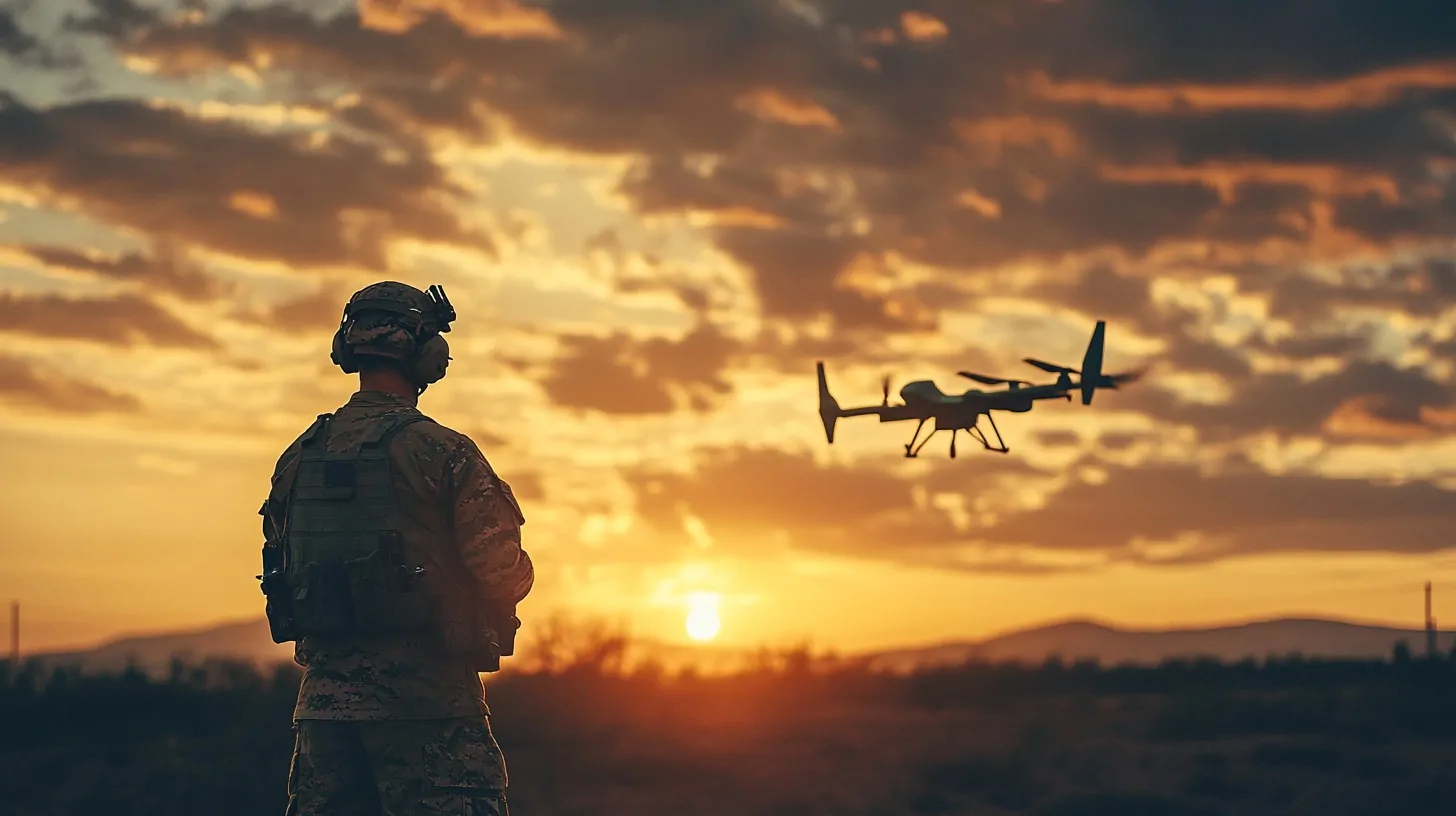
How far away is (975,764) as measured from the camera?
26906 mm

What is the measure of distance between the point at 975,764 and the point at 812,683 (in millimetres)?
14333

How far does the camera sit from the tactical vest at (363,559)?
773 cm

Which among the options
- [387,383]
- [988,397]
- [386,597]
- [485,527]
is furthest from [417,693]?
[988,397]

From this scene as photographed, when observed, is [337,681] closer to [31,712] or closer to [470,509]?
[470,509]

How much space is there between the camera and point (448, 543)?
7.90 meters

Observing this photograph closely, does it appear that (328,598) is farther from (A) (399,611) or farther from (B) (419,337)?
(B) (419,337)

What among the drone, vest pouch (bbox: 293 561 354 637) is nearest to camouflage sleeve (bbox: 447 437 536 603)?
vest pouch (bbox: 293 561 354 637)

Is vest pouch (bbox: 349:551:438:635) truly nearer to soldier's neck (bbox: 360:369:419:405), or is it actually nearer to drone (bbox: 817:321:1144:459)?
soldier's neck (bbox: 360:369:419:405)

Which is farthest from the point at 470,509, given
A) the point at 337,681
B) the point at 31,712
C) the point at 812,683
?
the point at 812,683

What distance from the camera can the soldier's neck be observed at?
820 cm

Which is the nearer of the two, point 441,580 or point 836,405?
point 441,580

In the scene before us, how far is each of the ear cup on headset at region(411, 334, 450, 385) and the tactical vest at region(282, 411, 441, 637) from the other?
432mm

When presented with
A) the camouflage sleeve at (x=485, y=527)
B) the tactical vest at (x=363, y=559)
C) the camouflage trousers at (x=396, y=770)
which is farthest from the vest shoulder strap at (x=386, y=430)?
the camouflage trousers at (x=396, y=770)

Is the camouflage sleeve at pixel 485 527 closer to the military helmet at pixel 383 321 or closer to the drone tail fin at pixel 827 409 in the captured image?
the military helmet at pixel 383 321
